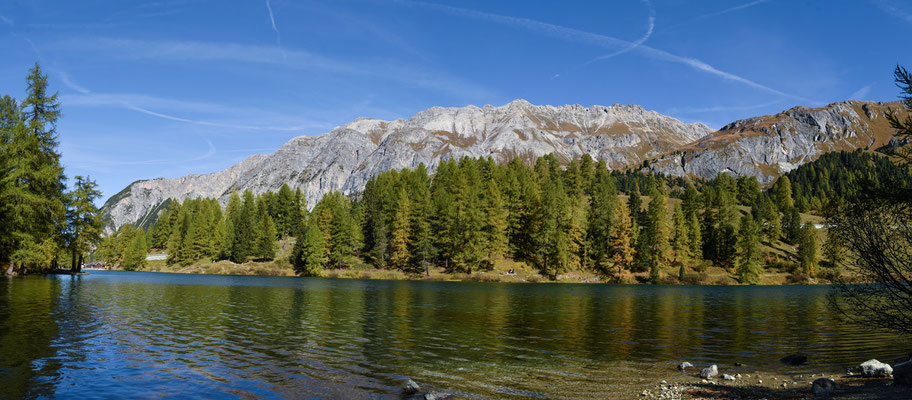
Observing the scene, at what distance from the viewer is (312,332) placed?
29109 mm

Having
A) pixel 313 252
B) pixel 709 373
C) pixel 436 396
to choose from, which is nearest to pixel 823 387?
pixel 709 373

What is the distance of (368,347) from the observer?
2464 cm

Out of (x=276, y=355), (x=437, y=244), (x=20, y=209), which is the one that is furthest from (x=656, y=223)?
(x=20, y=209)

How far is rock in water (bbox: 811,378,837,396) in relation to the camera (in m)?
15.3

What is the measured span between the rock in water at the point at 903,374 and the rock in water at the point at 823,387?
6.02 feet

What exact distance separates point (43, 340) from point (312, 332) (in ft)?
43.0

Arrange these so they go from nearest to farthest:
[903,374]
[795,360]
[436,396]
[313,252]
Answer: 1. [903,374]
2. [436,396]
3. [795,360]
4. [313,252]

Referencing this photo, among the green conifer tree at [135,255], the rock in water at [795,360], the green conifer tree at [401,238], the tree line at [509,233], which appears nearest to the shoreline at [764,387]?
the rock in water at [795,360]

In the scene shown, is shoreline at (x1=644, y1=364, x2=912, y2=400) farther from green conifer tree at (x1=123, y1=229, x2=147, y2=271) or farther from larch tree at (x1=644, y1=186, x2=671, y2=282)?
green conifer tree at (x1=123, y1=229, x2=147, y2=271)

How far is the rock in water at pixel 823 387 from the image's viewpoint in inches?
604

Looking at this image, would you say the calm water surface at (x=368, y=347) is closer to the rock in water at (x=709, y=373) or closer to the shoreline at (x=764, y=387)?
the shoreline at (x=764, y=387)

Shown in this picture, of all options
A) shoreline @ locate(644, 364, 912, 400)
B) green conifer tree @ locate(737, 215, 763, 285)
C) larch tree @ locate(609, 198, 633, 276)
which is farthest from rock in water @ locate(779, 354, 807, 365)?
green conifer tree @ locate(737, 215, 763, 285)

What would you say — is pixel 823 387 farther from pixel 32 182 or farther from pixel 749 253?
pixel 749 253

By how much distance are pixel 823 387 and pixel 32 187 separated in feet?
259
